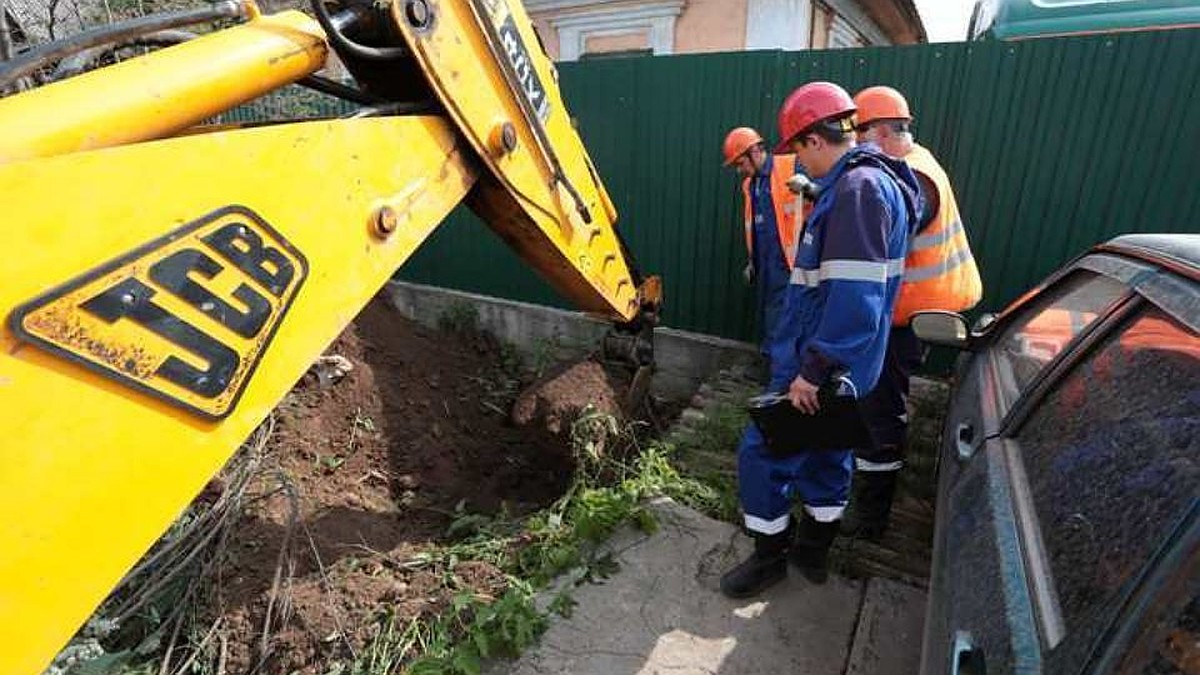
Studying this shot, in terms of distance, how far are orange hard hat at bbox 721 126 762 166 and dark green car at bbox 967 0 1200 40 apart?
164 cm

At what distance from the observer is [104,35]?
1.38 metres

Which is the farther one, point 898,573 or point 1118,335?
point 898,573

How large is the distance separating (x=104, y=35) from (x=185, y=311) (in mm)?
777

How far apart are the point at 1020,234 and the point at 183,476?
429cm

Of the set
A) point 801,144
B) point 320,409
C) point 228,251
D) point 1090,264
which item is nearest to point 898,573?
point 1090,264

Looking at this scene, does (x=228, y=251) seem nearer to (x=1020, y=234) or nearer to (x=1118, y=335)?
(x=1118, y=335)

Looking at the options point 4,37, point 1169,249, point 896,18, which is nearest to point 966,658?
point 1169,249

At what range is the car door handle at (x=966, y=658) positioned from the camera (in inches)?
41.7

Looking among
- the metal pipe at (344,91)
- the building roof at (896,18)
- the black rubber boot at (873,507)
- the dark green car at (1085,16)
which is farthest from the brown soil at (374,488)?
the building roof at (896,18)

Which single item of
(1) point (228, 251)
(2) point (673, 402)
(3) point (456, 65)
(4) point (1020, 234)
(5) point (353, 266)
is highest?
(3) point (456, 65)

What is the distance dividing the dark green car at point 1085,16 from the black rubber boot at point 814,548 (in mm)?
3274

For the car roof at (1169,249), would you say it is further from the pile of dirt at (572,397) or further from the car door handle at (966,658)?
the pile of dirt at (572,397)

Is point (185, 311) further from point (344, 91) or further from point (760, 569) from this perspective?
point (760, 569)

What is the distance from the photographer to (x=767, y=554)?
8.27 feet
